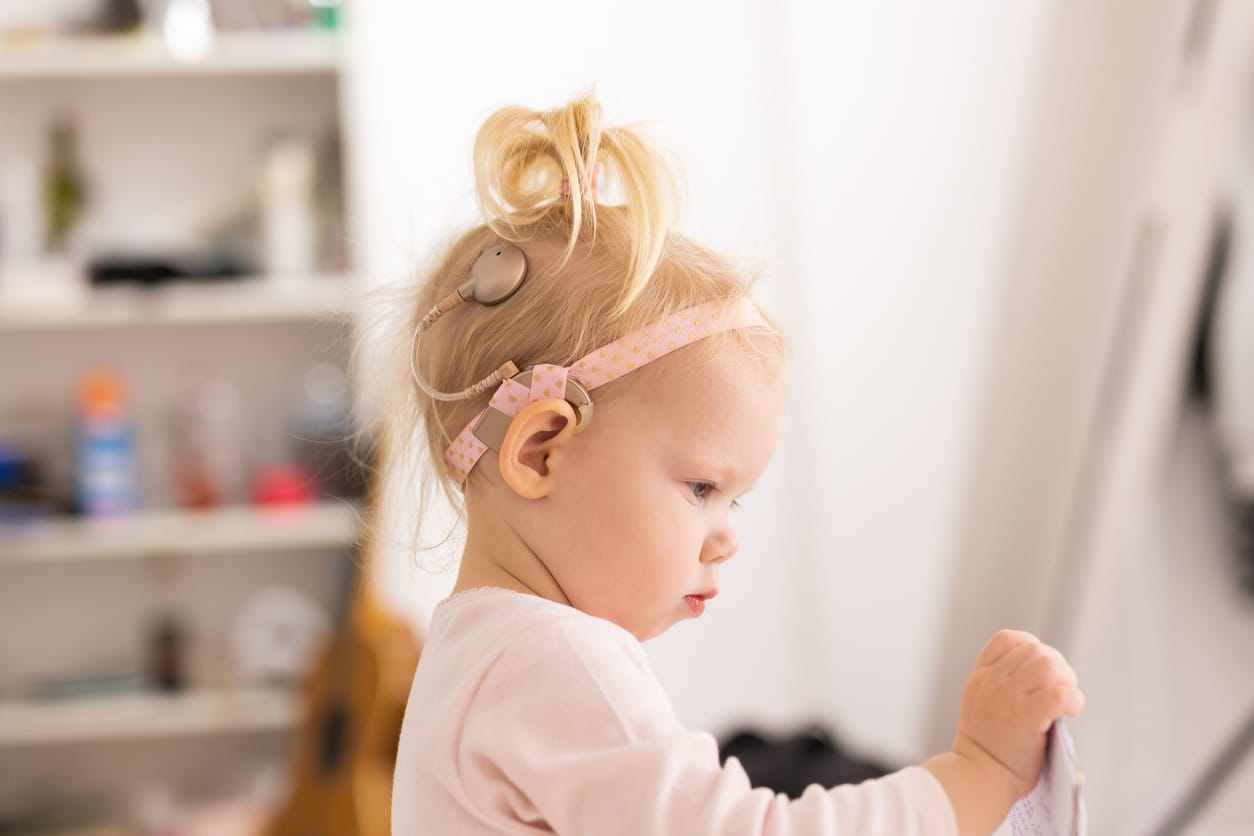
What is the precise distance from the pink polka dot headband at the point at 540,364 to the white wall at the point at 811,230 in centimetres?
134

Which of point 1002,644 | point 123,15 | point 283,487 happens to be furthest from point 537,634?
point 123,15

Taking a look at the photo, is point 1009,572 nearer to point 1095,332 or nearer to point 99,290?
point 1095,332

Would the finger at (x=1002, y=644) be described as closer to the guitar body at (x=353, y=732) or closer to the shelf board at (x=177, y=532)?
the guitar body at (x=353, y=732)

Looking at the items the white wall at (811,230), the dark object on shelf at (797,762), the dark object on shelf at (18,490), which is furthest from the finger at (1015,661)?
the dark object on shelf at (18,490)

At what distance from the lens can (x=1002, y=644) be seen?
650 mm

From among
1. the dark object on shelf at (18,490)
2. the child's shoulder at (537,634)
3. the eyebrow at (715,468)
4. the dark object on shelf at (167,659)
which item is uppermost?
the eyebrow at (715,468)

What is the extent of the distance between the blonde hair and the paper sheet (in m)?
0.26

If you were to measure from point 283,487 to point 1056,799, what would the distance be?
8.24 feet

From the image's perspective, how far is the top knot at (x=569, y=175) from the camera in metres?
0.70

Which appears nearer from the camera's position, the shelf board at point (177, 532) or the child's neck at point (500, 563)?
the child's neck at point (500, 563)

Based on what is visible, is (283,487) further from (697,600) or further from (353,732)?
(697,600)

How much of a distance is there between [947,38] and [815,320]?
810 millimetres

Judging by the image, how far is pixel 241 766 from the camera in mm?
3082

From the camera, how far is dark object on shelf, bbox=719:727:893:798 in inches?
65.3
